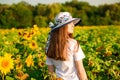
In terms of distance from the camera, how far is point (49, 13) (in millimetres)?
41625

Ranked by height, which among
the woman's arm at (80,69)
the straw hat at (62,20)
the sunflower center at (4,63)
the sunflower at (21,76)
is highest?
the straw hat at (62,20)

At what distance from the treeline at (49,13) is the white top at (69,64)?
32252mm

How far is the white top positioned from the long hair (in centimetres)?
5

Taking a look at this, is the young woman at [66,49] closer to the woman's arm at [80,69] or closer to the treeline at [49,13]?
the woman's arm at [80,69]

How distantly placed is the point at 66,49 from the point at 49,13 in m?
37.7

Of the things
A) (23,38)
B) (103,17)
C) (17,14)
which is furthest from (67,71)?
(103,17)

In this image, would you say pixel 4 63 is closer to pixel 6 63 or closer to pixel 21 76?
pixel 6 63

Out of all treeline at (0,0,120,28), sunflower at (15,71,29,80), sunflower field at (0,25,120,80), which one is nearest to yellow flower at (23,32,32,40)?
sunflower field at (0,25,120,80)

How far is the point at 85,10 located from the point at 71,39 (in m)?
38.9

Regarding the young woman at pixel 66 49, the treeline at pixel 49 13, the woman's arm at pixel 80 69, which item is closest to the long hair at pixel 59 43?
the young woman at pixel 66 49

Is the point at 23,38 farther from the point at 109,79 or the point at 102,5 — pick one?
the point at 102,5

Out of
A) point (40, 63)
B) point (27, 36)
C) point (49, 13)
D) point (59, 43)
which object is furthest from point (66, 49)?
point (49, 13)

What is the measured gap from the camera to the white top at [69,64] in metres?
3.96

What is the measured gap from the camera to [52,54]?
→ 13.2 ft
